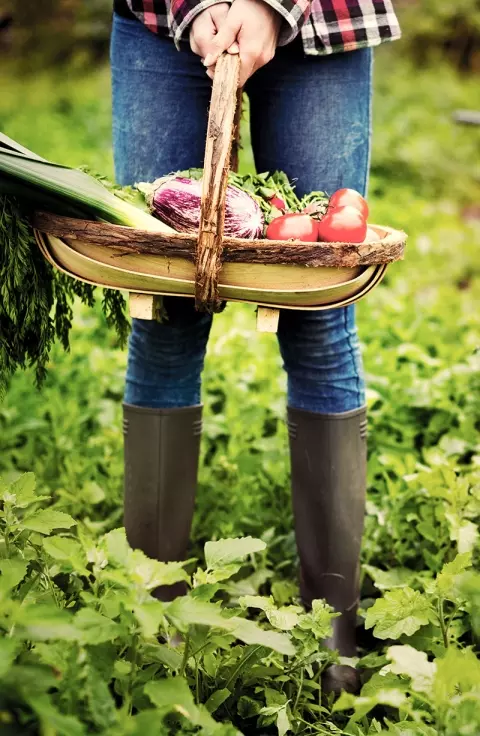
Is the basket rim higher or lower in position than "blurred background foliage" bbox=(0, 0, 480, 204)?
lower

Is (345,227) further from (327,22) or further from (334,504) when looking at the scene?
(334,504)

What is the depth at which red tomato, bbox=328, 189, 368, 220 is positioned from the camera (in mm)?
1664

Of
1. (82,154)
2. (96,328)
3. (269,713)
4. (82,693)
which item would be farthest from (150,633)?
(82,154)

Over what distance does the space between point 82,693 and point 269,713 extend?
1.52ft

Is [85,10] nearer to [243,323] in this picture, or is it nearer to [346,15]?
[243,323]

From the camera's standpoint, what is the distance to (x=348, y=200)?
1.66m

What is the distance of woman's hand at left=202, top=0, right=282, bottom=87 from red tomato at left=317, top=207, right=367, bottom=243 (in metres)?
0.28

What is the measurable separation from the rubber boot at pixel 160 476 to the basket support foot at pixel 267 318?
445mm

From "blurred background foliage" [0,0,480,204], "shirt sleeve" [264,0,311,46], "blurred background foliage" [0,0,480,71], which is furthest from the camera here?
"blurred background foliage" [0,0,480,71]

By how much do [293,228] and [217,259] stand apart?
0.18 m

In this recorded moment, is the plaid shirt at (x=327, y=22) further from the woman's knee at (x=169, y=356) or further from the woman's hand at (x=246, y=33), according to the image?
the woman's knee at (x=169, y=356)

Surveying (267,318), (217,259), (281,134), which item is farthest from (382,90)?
(217,259)

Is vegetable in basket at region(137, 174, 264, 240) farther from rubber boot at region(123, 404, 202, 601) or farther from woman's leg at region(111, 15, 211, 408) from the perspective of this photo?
rubber boot at region(123, 404, 202, 601)

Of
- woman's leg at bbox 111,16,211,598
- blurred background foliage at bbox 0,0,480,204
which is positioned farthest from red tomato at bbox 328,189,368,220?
blurred background foliage at bbox 0,0,480,204
